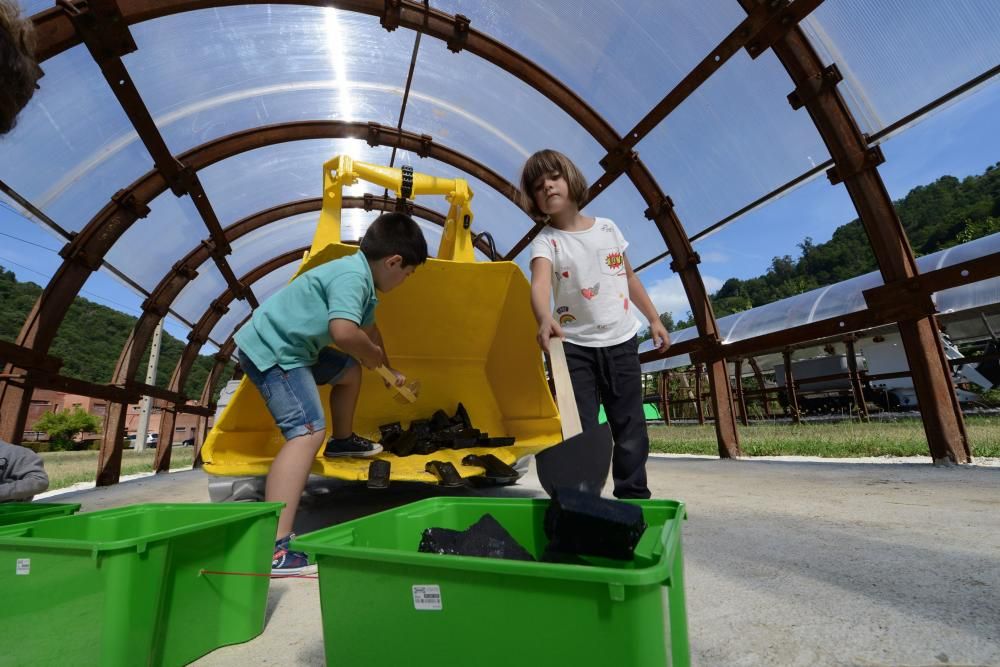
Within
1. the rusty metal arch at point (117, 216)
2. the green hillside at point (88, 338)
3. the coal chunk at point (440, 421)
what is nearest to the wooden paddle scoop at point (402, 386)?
the coal chunk at point (440, 421)

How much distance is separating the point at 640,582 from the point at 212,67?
512 centimetres

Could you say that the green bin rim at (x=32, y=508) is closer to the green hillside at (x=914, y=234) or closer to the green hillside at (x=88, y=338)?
the green hillside at (x=914, y=234)

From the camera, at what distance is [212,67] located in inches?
169

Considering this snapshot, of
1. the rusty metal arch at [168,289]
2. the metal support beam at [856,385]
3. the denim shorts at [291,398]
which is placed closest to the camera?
the denim shorts at [291,398]

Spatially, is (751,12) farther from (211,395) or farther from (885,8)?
(211,395)

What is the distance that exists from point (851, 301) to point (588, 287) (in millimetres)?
13708

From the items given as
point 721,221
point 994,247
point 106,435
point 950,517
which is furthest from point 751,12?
point 994,247

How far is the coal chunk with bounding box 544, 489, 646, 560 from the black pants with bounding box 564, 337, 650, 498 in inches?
56.9

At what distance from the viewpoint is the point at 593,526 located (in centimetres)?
88

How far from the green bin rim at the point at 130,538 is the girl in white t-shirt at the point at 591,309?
139cm

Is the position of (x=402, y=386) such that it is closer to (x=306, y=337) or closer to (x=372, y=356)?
(x=372, y=356)

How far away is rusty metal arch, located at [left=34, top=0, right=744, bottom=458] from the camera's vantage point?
3166mm

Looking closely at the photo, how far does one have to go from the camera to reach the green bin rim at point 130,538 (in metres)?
0.96

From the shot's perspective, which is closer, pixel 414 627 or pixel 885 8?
pixel 414 627
